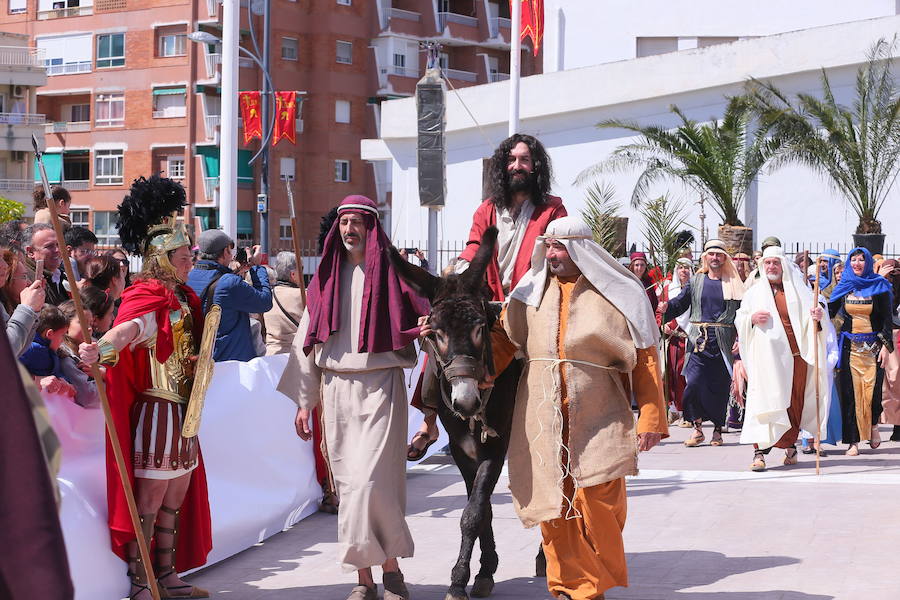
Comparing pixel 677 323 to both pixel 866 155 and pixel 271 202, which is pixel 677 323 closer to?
pixel 866 155

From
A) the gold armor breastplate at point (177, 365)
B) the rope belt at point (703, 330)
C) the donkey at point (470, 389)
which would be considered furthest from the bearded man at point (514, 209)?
Answer: the rope belt at point (703, 330)

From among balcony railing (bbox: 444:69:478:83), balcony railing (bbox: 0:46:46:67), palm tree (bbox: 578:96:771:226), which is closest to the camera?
palm tree (bbox: 578:96:771:226)

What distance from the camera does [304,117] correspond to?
5806 cm

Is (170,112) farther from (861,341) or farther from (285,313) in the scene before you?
(285,313)

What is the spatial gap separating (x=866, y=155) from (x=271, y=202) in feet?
111

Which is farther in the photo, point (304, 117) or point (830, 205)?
point (304, 117)

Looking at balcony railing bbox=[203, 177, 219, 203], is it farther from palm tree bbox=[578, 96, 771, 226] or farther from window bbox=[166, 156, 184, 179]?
palm tree bbox=[578, 96, 771, 226]

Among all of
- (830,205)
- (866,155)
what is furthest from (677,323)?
(830,205)

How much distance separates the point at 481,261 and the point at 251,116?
3924cm

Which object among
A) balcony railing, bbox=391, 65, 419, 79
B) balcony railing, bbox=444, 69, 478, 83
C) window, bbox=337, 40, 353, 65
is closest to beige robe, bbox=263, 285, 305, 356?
window, bbox=337, 40, 353, 65

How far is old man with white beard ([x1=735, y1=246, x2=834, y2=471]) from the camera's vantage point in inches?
471

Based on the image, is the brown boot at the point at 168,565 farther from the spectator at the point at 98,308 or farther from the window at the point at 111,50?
the window at the point at 111,50

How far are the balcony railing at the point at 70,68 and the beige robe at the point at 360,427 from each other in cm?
5480

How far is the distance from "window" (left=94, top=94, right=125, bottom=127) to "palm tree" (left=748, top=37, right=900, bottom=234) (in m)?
37.2
